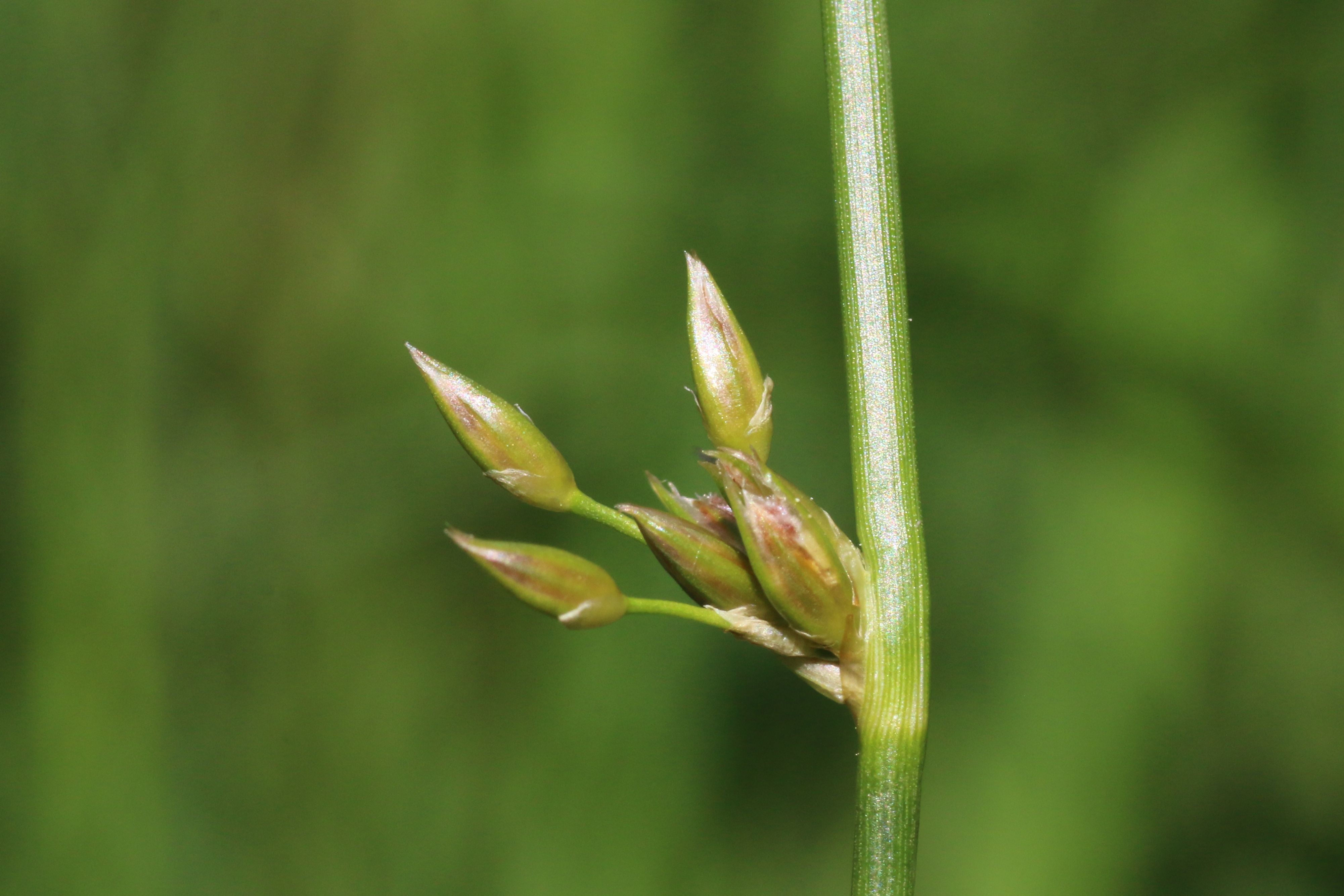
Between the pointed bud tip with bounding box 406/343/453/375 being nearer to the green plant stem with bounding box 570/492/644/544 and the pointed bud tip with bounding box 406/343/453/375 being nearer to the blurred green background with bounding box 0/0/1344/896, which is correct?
the green plant stem with bounding box 570/492/644/544

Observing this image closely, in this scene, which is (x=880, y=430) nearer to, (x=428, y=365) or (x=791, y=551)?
(x=791, y=551)

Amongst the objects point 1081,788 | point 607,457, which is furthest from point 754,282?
point 1081,788

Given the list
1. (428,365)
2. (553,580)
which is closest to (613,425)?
(428,365)

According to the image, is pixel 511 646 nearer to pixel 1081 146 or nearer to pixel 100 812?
pixel 100 812

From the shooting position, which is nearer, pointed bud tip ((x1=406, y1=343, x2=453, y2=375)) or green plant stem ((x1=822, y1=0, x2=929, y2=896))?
green plant stem ((x1=822, y1=0, x2=929, y2=896))

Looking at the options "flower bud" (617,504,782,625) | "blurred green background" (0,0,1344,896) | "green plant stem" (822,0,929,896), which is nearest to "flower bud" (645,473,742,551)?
"flower bud" (617,504,782,625)
